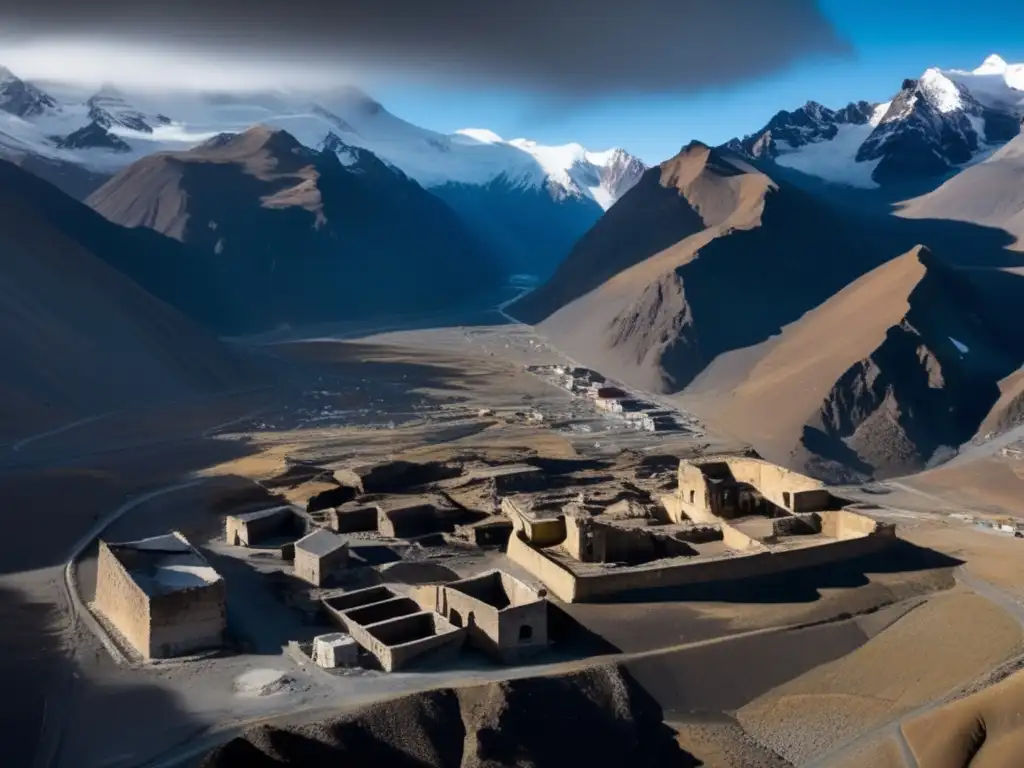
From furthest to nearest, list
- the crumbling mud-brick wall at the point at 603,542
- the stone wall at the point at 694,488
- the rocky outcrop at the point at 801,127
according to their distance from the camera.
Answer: the rocky outcrop at the point at 801,127 < the stone wall at the point at 694,488 < the crumbling mud-brick wall at the point at 603,542

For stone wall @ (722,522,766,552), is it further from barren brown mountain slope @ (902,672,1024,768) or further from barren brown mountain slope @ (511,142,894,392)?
barren brown mountain slope @ (511,142,894,392)

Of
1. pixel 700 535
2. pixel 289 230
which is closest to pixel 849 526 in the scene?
pixel 700 535

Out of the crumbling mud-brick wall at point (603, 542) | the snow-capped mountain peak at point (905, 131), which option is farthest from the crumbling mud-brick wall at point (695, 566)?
the snow-capped mountain peak at point (905, 131)

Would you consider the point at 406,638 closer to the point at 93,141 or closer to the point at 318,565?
the point at 318,565

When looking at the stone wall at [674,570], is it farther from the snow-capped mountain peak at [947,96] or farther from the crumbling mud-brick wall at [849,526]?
the snow-capped mountain peak at [947,96]

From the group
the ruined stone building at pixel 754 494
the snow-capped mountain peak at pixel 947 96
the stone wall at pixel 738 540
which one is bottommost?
the stone wall at pixel 738 540

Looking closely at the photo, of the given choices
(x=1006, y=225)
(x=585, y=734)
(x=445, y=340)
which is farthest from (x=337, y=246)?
(x=585, y=734)
